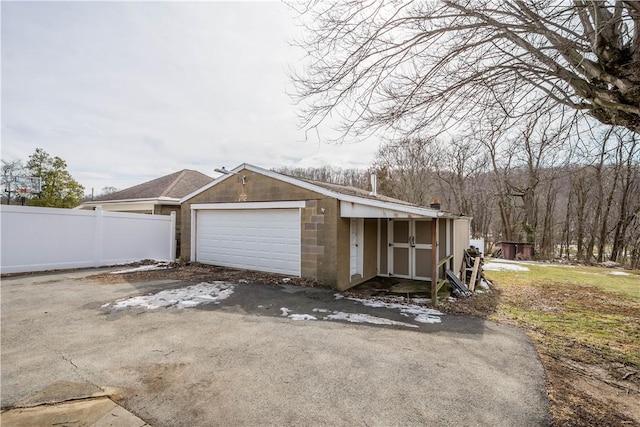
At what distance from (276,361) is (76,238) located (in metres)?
10.0

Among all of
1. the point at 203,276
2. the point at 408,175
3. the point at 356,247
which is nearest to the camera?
the point at 356,247

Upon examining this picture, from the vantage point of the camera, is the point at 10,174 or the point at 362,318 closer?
the point at 362,318

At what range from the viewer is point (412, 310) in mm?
6059

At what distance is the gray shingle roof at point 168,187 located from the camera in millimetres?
14555

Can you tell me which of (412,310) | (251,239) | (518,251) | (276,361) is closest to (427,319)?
(412,310)

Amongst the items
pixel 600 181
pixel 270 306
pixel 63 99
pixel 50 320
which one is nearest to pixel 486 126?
pixel 270 306

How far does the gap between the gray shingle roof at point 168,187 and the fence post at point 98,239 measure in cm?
328

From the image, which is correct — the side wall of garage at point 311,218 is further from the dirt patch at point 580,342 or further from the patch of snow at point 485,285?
the patch of snow at point 485,285

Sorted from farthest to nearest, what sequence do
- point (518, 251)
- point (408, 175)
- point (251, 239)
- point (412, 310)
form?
point (408, 175), point (518, 251), point (251, 239), point (412, 310)

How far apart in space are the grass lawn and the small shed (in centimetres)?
870

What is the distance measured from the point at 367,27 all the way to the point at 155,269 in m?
9.78

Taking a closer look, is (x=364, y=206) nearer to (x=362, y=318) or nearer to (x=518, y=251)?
(x=362, y=318)

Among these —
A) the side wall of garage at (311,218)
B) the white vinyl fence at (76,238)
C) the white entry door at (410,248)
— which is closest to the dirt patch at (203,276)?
the side wall of garage at (311,218)

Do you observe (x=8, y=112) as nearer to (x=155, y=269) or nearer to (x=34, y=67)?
(x=34, y=67)
